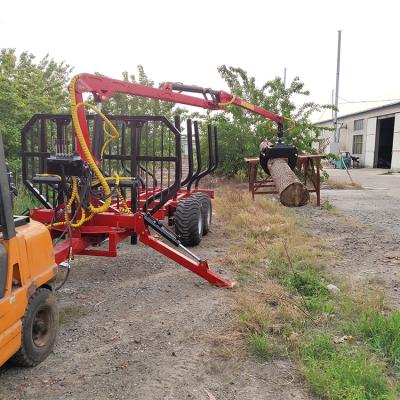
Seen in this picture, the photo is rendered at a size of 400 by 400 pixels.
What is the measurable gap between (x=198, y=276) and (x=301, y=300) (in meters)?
1.40

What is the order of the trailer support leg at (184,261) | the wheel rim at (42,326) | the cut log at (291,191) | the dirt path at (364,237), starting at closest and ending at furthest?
the wheel rim at (42,326) → the trailer support leg at (184,261) → the dirt path at (364,237) → the cut log at (291,191)

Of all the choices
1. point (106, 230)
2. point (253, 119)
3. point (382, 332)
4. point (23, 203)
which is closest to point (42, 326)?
point (106, 230)

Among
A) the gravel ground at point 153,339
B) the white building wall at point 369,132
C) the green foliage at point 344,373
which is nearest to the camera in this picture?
the green foliage at point 344,373

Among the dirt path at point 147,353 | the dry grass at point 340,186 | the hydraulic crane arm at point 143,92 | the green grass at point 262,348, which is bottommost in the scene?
the dry grass at point 340,186

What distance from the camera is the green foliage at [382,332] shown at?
347 cm

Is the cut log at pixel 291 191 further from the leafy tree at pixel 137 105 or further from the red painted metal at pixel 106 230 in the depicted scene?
the leafy tree at pixel 137 105

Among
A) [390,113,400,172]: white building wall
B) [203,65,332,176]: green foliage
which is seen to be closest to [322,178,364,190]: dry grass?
[203,65,332,176]: green foliage

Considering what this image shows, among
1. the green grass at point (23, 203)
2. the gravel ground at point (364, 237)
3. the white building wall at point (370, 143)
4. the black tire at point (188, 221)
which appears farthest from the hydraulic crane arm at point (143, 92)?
the white building wall at point (370, 143)

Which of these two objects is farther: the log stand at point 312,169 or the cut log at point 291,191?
the log stand at point 312,169

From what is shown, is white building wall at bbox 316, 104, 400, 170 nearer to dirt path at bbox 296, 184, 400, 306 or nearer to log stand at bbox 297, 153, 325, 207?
dirt path at bbox 296, 184, 400, 306

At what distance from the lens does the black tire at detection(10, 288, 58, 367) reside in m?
3.06

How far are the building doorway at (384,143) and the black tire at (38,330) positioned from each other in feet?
111

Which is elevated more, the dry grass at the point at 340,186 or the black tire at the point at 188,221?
the black tire at the point at 188,221

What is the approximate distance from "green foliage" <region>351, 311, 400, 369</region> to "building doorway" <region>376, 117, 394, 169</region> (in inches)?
1279
